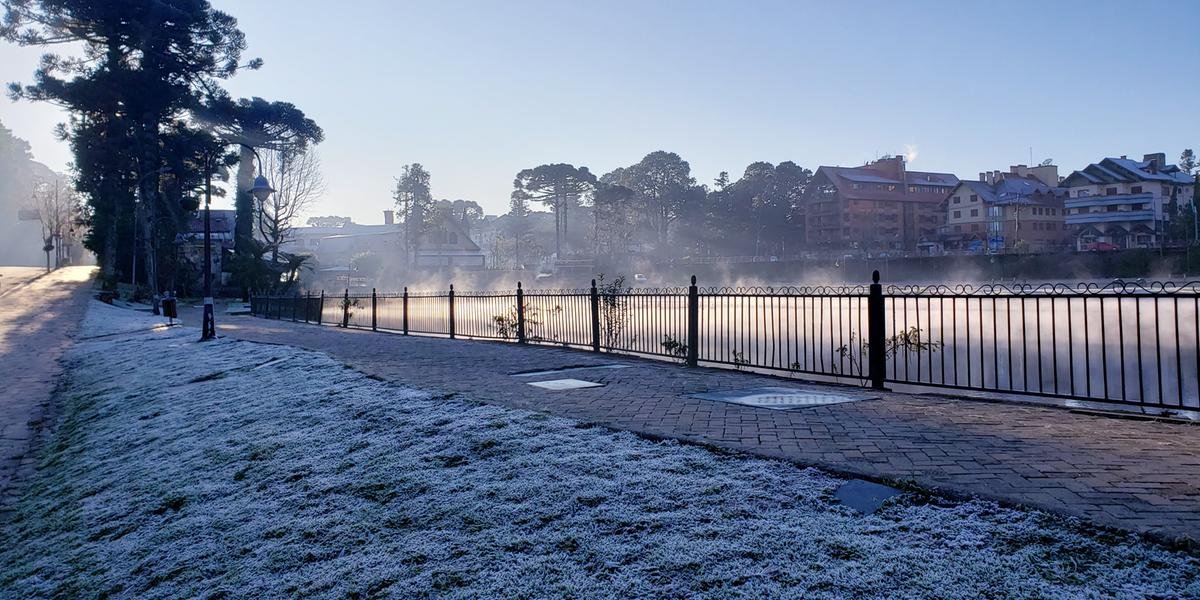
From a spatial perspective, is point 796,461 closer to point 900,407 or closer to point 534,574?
point 534,574

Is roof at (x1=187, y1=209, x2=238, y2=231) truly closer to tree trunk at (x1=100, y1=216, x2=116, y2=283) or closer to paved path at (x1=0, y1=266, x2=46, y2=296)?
paved path at (x1=0, y1=266, x2=46, y2=296)

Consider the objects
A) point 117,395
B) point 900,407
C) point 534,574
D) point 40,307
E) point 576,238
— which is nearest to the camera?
point 534,574

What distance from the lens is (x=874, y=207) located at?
3263 inches

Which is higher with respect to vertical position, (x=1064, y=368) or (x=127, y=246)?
(x=127, y=246)

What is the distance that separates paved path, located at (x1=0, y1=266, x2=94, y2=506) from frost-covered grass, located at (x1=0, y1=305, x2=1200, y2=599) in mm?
2075

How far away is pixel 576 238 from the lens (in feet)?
368

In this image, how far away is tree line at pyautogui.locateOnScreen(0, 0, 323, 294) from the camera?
1575 inches

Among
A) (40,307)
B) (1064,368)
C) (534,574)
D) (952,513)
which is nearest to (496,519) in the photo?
(534,574)

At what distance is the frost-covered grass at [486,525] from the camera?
11.4 feet

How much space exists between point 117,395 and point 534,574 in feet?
34.7

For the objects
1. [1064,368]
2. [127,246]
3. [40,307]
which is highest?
[127,246]

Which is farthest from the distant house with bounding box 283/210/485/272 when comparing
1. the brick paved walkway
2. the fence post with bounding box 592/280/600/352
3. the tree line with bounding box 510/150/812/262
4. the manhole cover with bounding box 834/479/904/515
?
the manhole cover with bounding box 834/479/904/515

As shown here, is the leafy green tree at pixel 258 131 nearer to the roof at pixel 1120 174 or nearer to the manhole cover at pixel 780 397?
the manhole cover at pixel 780 397

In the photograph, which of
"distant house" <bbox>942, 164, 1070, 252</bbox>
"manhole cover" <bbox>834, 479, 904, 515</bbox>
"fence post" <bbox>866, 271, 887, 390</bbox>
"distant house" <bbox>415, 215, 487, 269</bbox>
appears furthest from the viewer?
"distant house" <bbox>415, 215, 487, 269</bbox>
